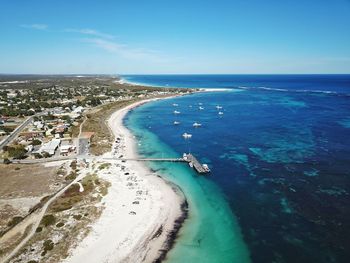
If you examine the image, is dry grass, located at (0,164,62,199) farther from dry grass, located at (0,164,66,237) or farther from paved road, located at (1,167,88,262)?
Answer: paved road, located at (1,167,88,262)

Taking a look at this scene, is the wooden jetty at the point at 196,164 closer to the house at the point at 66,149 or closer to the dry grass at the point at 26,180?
the dry grass at the point at 26,180

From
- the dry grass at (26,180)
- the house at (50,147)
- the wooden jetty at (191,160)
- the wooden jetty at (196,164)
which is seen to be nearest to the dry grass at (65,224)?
the dry grass at (26,180)

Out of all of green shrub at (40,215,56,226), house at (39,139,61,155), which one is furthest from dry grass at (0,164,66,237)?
house at (39,139,61,155)

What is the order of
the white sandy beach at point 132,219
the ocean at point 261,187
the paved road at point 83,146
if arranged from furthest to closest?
the paved road at point 83,146, the ocean at point 261,187, the white sandy beach at point 132,219

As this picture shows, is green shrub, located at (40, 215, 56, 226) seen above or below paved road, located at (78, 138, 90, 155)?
below

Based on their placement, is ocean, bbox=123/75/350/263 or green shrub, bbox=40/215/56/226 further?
green shrub, bbox=40/215/56/226

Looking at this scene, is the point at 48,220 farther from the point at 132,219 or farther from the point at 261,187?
the point at 261,187

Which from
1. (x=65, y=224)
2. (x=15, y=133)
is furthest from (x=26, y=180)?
(x=15, y=133)
